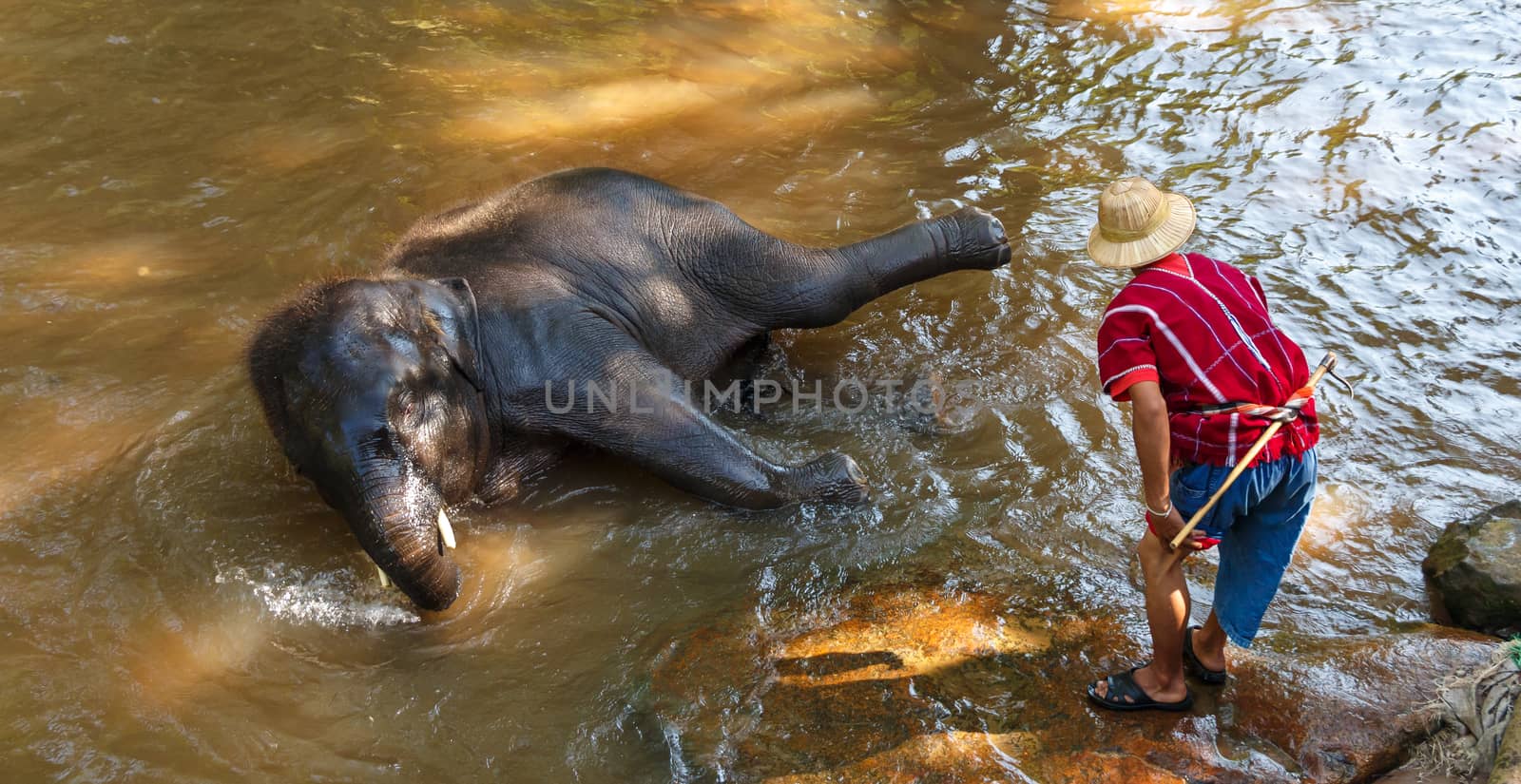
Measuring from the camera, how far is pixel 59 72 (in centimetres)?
763

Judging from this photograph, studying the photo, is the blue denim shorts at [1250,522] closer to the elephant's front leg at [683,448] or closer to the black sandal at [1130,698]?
the black sandal at [1130,698]

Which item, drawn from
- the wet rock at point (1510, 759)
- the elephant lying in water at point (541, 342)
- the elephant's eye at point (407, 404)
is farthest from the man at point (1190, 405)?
the elephant's eye at point (407, 404)

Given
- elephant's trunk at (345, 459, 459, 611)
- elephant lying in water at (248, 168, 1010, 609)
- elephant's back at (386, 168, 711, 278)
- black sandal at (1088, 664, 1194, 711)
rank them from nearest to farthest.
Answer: black sandal at (1088, 664, 1194, 711) < elephant's trunk at (345, 459, 459, 611) < elephant lying in water at (248, 168, 1010, 609) < elephant's back at (386, 168, 711, 278)

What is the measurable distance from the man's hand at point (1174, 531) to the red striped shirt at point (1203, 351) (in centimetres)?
20

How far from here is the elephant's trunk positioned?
146 inches

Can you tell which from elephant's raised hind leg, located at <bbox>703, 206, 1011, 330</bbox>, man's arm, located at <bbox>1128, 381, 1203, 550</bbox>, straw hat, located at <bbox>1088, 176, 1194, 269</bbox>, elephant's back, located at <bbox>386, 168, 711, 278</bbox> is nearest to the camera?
man's arm, located at <bbox>1128, 381, 1203, 550</bbox>

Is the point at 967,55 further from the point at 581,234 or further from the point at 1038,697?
the point at 1038,697

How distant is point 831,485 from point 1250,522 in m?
1.70

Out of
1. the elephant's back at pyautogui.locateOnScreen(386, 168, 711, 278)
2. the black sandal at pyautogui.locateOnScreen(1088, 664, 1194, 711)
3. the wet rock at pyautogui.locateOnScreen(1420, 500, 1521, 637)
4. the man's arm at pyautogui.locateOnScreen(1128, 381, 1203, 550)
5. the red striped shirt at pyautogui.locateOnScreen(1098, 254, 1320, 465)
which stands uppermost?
the red striped shirt at pyautogui.locateOnScreen(1098, 254, 1320, 465)

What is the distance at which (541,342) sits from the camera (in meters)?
4.59

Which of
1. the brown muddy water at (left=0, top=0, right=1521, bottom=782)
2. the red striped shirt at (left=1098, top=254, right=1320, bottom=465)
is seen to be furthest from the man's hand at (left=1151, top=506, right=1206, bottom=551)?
the brown muddy water at (left=0, top=0, right=1521, bottom=782)

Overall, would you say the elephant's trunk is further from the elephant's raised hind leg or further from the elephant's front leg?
the elephant's raised hind leg

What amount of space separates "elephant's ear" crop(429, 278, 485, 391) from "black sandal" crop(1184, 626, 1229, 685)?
2.92 metres

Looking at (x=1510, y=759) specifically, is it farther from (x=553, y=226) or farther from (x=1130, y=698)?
(x=553, y=226)
